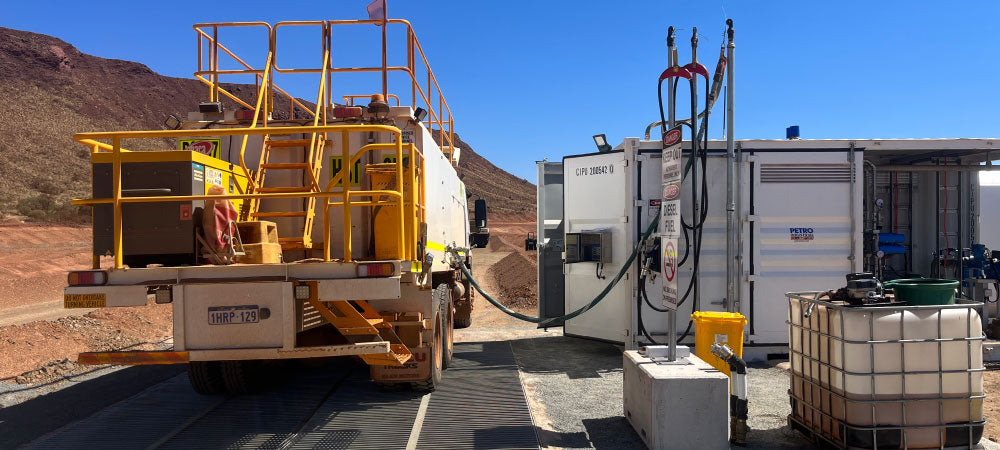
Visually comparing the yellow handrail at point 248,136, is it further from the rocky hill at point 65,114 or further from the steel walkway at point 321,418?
the rocky hill at point 65,114

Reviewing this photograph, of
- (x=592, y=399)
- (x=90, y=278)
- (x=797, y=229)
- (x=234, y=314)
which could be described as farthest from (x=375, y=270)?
(x=797, y=229)

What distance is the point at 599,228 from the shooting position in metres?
8.89

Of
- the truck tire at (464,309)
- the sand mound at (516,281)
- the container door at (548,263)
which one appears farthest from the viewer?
the sand mound at (516,281)

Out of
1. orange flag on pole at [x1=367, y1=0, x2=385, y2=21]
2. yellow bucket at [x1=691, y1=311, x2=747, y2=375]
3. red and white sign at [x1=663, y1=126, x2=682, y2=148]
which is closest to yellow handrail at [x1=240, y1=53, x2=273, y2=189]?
orange flag on pole at [x1=367, y1=0, x2=385, y2=21]

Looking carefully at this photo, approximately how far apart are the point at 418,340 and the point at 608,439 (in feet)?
6.88

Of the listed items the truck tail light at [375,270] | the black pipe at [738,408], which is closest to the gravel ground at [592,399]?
the black pipe at [738,408]

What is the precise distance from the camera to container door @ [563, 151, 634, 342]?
8.48 metres

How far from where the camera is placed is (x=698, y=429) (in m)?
4.71

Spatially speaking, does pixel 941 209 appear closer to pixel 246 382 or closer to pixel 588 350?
pixel 588 350

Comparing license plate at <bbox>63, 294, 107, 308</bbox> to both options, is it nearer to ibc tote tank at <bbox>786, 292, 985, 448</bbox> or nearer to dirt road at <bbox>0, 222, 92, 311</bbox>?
ibc tote tank at <bbox>786, 292, 985, 448</bbox>

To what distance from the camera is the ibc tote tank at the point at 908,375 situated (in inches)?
174

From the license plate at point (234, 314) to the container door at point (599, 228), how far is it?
489 centimetres

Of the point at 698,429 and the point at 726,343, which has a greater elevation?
the point at 726,343

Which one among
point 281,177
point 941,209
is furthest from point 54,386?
point 941,209
